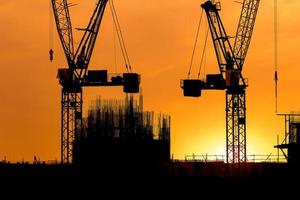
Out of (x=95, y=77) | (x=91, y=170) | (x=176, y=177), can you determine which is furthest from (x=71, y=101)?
(x=176, y=177)

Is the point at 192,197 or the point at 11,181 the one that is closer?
the point at 192,197

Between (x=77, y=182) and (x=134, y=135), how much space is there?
36686 millimetres

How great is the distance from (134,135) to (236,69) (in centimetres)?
3296

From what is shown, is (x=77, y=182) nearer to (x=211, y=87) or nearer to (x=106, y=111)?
(x=106, y=111)

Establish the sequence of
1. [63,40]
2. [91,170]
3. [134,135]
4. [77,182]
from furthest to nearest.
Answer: [63,40]
[134,135]
[91,170]
[77,182]

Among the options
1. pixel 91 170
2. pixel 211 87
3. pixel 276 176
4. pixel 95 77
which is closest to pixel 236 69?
pixel 211 87

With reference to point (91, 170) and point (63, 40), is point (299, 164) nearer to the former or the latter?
point (91, 170)

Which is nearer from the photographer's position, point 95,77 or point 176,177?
point 176,177

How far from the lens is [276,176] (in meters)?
124

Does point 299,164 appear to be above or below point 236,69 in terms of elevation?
below

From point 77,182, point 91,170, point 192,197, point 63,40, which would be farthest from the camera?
point 63,40

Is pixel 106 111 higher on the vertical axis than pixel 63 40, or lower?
lower

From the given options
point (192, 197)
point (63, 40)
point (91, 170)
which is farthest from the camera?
point (63, 40)

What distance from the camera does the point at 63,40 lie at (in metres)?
183
